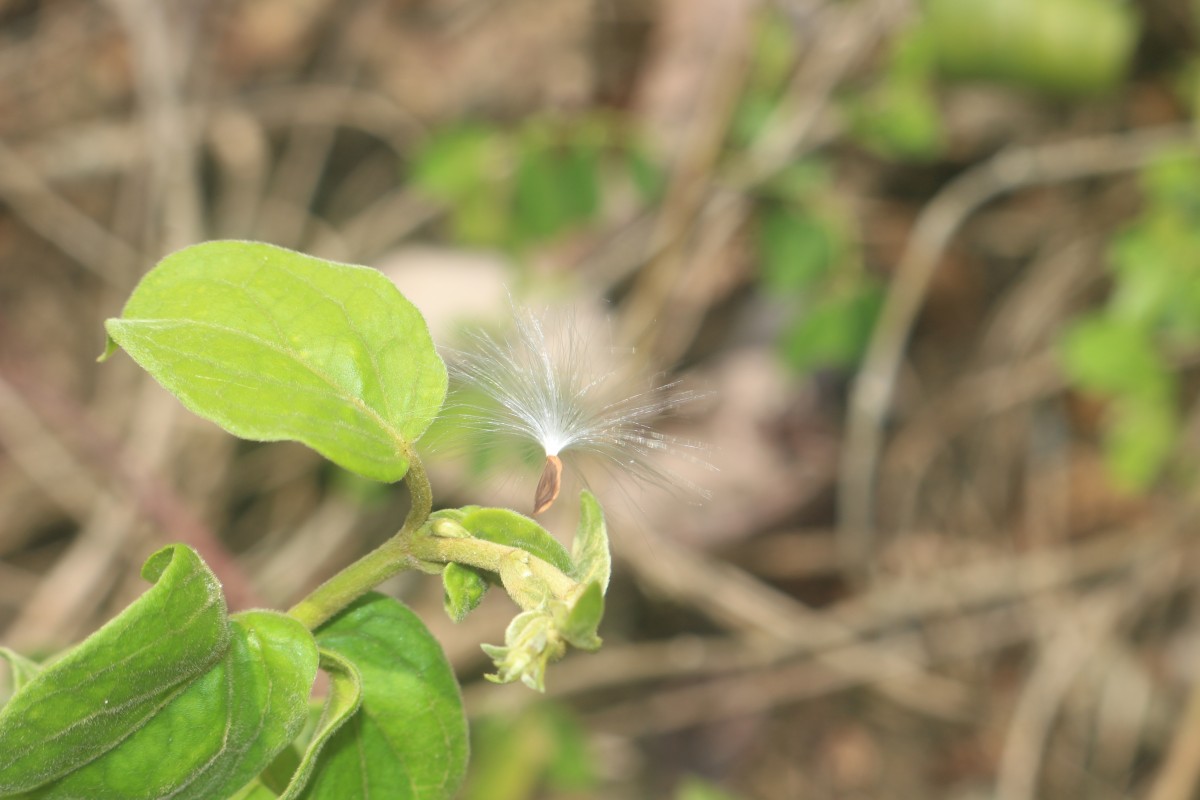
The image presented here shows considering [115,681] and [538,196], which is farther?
[538,196]

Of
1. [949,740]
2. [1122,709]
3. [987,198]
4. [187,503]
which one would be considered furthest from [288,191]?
[1122,709]

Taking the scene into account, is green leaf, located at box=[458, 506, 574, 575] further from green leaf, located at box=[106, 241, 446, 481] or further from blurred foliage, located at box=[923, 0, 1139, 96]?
blurred foliage, located at box=[923, 0, 1139, 96]

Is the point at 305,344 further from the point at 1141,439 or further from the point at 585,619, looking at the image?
the point at 1141,439

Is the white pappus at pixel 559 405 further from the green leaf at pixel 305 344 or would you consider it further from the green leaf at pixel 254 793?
the green leaf at pixel 254 793

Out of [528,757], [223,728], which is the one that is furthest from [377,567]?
[528,757]

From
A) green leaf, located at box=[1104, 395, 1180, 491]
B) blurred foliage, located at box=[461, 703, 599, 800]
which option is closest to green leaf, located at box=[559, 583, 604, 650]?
blurred foliage, located at box=[461, 703, 599, 800]

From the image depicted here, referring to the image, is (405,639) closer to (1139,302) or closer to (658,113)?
(1139,302)

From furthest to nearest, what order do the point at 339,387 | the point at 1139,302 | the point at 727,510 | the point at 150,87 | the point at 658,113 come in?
the point at 658,113 < the point at 727,510 < the point at 150,87 < the point at 1139,302 < the point at 339,387
